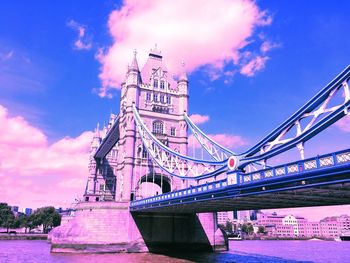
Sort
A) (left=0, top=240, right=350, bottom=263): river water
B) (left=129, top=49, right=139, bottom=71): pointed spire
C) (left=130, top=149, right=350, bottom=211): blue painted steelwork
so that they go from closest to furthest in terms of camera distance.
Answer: (left=130, top=149, right=350, bottom=211): blue painted steelwork
(left=0, top=240, right=350, bottom=263): river water
(left=129, top=49, right=139, bottom=71): pointed spire

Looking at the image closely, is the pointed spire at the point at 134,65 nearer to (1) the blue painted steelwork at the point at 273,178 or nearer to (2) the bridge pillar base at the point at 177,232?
(2) the bridge pillar base at the point at 177,232

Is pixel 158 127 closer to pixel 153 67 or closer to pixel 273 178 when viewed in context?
pixel 153 67

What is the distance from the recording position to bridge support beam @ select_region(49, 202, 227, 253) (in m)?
40.1

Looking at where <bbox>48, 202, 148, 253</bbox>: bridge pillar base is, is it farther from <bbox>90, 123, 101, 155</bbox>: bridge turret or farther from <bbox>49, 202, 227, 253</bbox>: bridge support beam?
<bbox>90, 123, 101, 155</bbox>: bridge turret

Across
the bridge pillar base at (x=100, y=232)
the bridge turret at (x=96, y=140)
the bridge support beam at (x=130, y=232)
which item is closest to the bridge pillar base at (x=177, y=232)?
the bridge support beam at (x=130, y=232)

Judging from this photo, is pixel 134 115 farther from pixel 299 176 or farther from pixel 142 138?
pixel 299 176

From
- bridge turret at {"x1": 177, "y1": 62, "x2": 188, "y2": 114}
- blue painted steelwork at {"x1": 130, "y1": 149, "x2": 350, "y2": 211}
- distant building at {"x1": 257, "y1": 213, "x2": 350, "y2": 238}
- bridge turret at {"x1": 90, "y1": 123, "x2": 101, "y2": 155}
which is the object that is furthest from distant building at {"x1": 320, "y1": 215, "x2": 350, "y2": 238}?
blue painted steelwork at {"x1": 130, "y1": 149, "x2": 350, "y2": 211}

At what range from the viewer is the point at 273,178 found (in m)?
19.7

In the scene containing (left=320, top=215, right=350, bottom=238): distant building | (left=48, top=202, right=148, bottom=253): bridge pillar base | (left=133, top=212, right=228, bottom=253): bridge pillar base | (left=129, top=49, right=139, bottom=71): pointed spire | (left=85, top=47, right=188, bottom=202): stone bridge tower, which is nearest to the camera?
(left=48, top=202, right=148, bottom=253): bridge pillar base

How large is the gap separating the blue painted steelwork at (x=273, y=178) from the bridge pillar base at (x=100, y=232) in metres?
13.0

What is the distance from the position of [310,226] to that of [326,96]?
174m

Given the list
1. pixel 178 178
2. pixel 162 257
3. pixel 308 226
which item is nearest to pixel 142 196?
pixel 178 178

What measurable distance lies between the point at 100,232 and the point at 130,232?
353cm

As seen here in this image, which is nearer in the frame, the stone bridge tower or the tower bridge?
the tower bridge
